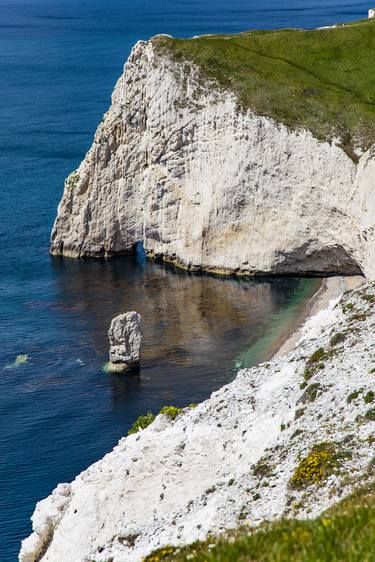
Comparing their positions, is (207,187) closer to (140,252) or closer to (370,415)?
(140,252)

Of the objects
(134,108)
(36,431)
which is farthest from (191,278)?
(36,431)

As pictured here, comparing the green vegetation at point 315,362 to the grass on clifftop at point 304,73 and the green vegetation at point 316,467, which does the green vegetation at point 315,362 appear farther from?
the grass on clifftop at point 304,73

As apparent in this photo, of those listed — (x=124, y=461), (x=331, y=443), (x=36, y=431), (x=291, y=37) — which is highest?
(x=291, y=37)

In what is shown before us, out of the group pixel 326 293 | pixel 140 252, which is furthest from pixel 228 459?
pixel 140 252

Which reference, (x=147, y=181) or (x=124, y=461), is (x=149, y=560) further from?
(x=147, y=181)

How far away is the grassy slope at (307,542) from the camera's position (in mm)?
26000

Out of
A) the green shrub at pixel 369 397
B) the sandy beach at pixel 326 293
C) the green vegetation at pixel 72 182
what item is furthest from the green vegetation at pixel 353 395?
the green vegetation at pixel 72 182

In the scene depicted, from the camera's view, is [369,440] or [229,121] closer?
[369,440]

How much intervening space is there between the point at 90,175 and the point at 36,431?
4726 centimetres

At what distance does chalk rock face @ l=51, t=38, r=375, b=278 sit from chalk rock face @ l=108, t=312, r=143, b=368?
77.0ft

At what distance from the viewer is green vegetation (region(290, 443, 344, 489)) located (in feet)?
135

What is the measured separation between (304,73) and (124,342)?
133 feet

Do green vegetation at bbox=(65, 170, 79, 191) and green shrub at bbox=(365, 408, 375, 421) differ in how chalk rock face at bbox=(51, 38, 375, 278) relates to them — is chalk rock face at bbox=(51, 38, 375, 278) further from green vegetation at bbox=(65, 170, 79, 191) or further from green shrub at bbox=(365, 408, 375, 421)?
green shrub at bbox=(365, 408, 375, 421)

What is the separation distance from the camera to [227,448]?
49938 mm
